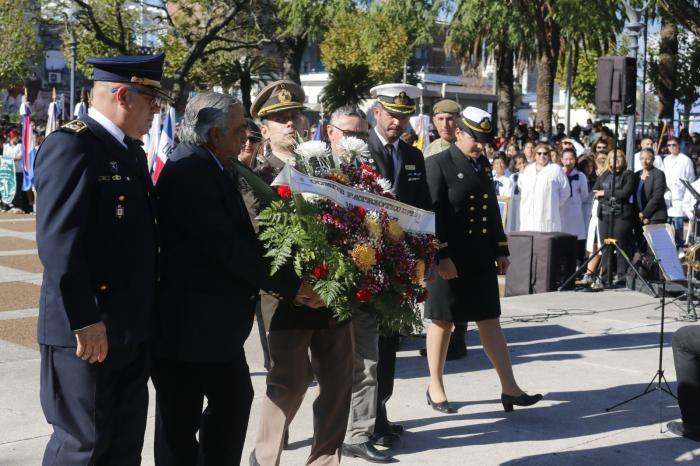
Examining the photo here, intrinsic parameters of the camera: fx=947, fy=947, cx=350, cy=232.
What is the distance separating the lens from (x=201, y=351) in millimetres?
3711

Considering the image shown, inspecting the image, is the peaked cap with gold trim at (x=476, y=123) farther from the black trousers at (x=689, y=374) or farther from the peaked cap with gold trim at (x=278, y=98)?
the black trousers at (x=689, y=374)

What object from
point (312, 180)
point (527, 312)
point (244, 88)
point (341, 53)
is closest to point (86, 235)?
point (312, 180)

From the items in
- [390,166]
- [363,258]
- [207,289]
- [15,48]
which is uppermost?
[15,48]

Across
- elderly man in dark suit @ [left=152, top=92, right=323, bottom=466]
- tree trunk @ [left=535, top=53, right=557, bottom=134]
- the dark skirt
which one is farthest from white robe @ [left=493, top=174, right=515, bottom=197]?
tree trunk @ [left=535, top=53, right=557, bottom=134]

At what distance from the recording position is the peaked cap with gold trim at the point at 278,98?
474 centimetres

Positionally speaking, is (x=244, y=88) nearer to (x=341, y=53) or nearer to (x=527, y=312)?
(x=341, y=53)

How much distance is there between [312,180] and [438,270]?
1971 mm

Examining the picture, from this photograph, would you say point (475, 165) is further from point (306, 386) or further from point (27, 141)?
point (27, 141)

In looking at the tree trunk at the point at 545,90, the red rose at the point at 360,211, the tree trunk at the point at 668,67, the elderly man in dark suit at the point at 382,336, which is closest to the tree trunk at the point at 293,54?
the tree trunk at the point at 545,90

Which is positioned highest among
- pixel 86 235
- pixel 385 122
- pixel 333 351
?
pixel 385 122

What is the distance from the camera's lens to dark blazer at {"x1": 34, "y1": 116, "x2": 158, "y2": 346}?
3258 mm

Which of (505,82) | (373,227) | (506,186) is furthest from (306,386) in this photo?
(505,82)

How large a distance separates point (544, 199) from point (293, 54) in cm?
1858

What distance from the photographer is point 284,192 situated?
394 centimetres
